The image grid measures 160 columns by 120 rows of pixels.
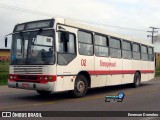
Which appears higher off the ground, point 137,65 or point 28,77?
point 137,65

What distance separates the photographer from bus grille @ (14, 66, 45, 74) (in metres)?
12.5

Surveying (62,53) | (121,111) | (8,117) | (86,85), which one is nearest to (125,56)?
(86,85)

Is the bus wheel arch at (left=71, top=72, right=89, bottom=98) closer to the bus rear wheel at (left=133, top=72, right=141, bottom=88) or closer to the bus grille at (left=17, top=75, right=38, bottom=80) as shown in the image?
the bus grille at (left=17, top=75, right=38, bottom=80)

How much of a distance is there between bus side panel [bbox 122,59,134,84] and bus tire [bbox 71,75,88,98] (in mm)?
4582

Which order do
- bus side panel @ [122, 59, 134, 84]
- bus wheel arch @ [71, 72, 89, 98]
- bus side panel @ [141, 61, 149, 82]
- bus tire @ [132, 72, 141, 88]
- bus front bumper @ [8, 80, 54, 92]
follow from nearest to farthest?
bus front bumper @ [8, 80, 54, 92], bus wheel arch @ [71, 72, 89, 98], bus side panel @ [122, 59, 134, 84], bus tire @ [132, 72, 141, 88], bus side panel @ [141, 61, 149, 82]

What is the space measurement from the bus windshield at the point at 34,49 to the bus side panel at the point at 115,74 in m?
4.72

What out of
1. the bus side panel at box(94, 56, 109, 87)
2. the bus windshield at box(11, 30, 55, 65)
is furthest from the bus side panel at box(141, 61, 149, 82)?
the bus windshield at box(11, 30, 55, 65)

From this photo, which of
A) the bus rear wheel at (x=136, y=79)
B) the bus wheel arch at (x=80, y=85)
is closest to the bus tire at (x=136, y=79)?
the bus rear wheel at (x=136, y=79)

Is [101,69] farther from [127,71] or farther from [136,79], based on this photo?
[136,79]

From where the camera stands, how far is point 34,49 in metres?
12.8

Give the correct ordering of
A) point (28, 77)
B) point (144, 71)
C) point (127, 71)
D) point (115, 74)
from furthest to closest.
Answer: point (144, 71)
point (127, 71)
point (115, 74)
point (28, 77)

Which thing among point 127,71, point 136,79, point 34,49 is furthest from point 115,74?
point 34,49

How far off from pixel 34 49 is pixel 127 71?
7437 mm

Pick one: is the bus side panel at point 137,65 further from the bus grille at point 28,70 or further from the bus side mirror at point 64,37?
the bus grille at point 28,70
